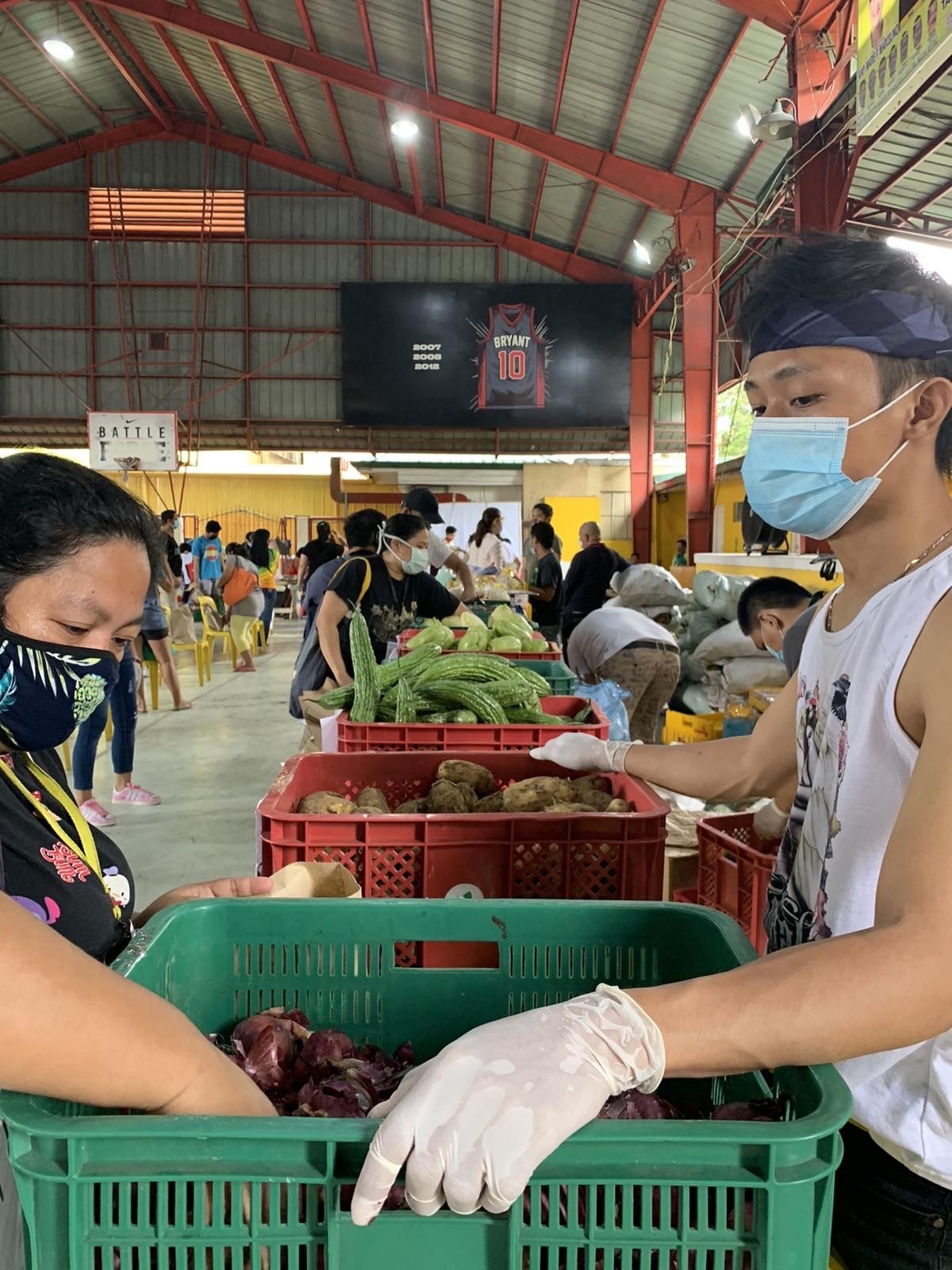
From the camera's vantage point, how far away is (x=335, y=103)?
583 inches

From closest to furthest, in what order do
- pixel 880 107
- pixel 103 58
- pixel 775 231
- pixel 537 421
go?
1. pixel 880 107
2. pixel 775 231
3. pixel 103 58
4. pixel 537 421

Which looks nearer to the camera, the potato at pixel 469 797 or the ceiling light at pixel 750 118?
the potato at pixel 469 797

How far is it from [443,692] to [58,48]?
1521cm

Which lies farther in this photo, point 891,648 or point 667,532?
point 667,532

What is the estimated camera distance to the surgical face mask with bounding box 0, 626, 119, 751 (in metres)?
1.22

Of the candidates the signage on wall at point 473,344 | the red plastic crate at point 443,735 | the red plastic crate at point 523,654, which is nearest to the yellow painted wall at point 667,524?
the signage on wall at point 473,344

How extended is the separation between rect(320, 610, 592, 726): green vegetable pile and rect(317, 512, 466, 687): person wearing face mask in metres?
0.94

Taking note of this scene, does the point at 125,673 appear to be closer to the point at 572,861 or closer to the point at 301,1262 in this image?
the point at 572,861

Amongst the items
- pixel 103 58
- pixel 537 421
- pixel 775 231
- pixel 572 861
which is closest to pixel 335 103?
pixel 103 58

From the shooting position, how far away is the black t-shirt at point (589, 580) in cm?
748

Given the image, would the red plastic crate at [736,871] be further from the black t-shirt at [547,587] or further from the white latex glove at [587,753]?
the black t-shirt at [547,587]

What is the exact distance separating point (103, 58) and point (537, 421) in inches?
375

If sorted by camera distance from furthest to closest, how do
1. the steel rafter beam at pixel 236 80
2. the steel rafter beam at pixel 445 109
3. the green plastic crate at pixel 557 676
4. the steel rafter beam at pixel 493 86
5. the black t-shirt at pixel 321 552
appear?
the steel rafter beam at pixel 236 80 → the steel rafter beam at pixel 445 109 → the steel rafter beam at pixel 493 86 → the black t-shirt at pixel 321 552 → the green plastic crate at pixel 557 676

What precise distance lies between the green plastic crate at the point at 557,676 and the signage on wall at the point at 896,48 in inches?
103
